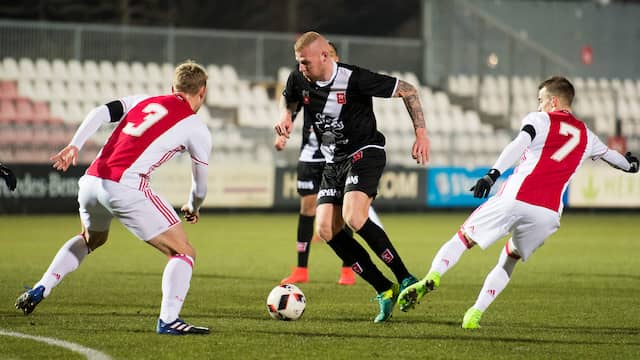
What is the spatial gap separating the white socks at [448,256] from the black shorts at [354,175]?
846 mm

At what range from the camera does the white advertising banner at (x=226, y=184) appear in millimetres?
22453

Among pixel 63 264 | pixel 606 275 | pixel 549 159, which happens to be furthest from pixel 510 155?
pixel 606 275

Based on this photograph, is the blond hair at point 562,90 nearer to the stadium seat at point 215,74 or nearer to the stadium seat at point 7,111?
the stadium seat at point 7,111

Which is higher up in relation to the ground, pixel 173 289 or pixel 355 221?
pixel 355 221

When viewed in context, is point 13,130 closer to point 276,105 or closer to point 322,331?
point 276,105

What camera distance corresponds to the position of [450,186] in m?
25.1

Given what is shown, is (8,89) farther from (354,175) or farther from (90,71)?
(354,175)

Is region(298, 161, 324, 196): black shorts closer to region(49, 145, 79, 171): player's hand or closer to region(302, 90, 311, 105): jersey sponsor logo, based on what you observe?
region(302, 90, 311, 105): jersey sponsor logo

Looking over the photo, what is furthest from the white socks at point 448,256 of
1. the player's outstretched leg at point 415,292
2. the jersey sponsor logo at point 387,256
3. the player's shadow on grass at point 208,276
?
the player's shadow on grass at point 208,276

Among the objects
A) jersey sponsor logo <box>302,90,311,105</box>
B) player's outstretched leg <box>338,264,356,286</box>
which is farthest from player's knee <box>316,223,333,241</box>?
player's outstretched leg <box>338,264,356,286</box>

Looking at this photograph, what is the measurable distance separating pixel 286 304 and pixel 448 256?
1278mm

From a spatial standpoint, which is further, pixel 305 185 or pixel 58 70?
pixel 58 70

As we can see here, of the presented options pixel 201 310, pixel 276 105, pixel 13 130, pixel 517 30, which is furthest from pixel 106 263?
pixel 517 30

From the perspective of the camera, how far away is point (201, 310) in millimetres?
8750
